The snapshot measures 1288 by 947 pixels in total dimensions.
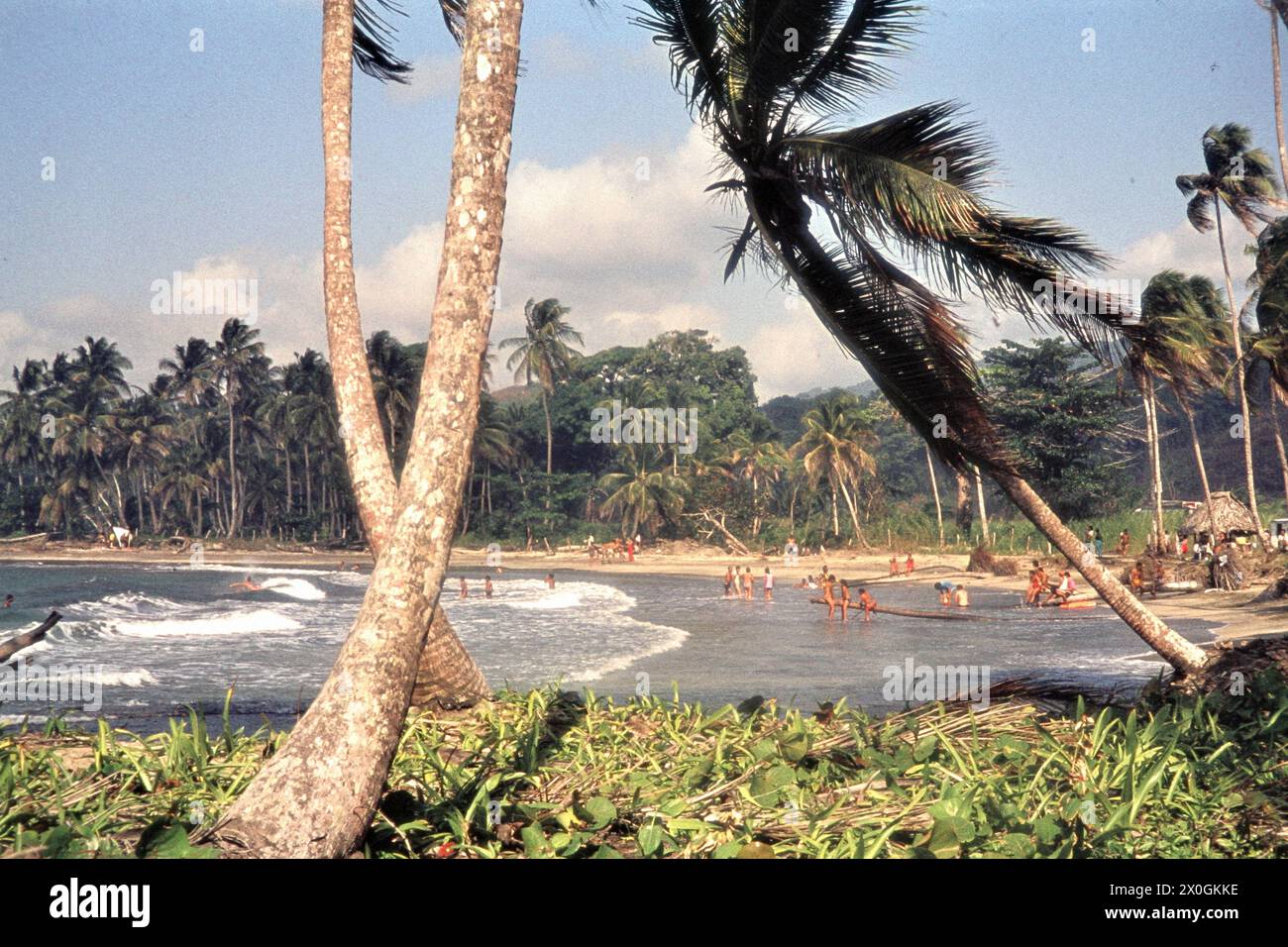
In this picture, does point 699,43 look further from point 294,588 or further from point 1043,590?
point 294,588

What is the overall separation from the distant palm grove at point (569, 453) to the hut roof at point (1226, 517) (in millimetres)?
8670

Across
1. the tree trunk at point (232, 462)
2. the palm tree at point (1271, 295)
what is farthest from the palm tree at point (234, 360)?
the palm tree at point (1271, 295)

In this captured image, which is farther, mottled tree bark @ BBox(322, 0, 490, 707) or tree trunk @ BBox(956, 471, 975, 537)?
tree trunk @ BBox(956, 471, 975, 537)

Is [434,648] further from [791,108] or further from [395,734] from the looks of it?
[791,108]

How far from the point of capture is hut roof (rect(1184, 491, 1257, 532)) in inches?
1200

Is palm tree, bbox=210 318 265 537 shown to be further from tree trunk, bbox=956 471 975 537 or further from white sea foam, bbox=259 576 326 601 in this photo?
tree trunk, bbox=956 471 975 537

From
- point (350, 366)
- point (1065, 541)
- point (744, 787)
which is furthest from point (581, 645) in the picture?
point (744, 787)

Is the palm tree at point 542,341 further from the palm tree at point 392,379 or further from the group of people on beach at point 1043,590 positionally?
the group of people on beach at point 1043,590

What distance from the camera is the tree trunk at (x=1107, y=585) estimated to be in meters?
7.38

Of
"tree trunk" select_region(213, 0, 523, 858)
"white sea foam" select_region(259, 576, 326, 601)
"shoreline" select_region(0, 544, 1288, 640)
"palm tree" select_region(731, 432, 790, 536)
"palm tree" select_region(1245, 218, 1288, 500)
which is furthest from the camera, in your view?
"palm tree" select_region(731, 432, 790, 536)

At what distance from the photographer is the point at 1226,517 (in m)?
30.6

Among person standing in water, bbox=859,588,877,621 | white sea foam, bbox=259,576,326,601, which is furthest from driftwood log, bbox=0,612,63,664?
white sea foam, bbox=259,576,326,601

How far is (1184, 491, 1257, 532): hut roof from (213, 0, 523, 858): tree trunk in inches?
1233
